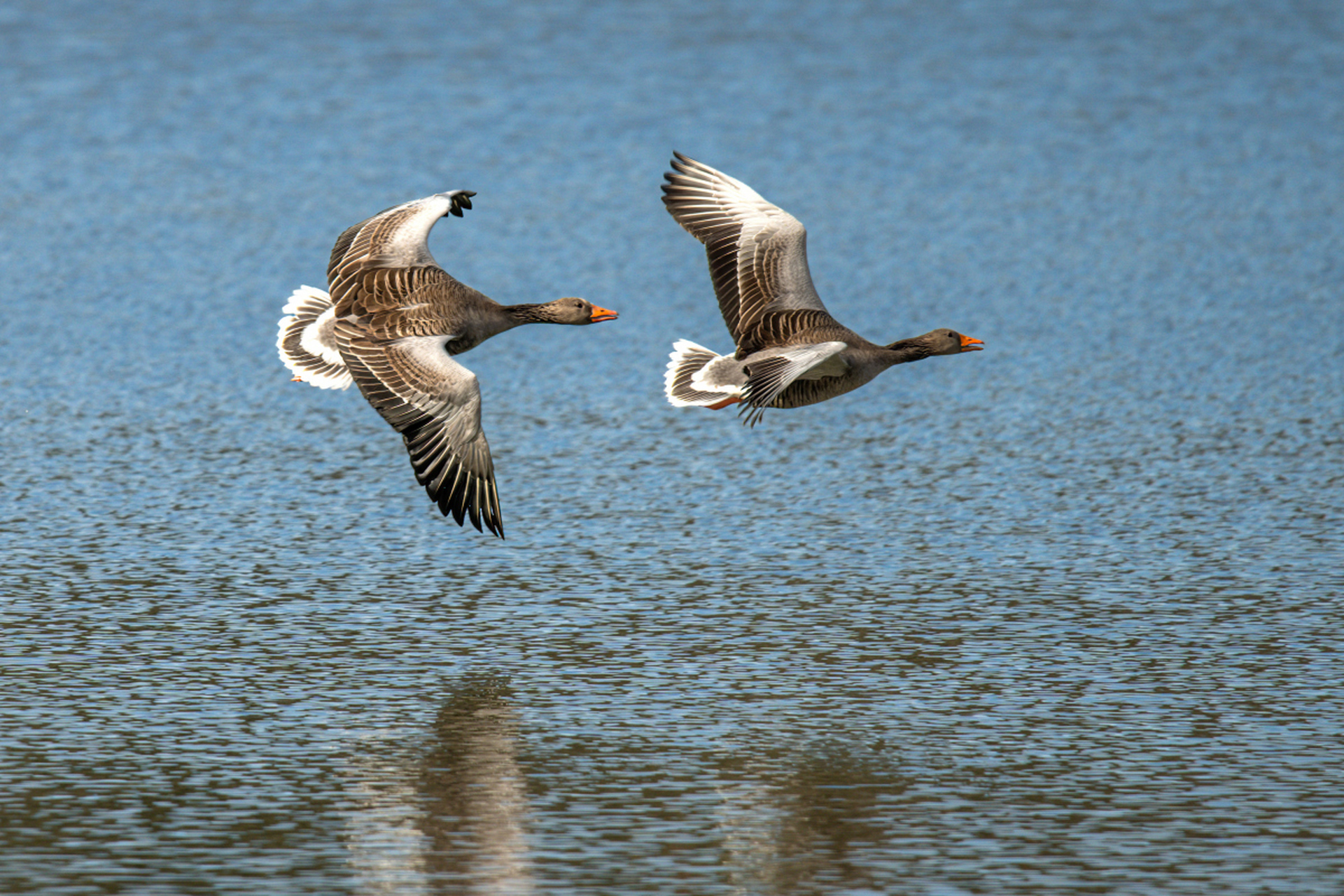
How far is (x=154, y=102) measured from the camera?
38.1 m

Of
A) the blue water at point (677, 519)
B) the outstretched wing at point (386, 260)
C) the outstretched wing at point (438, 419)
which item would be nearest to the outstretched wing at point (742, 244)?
the outstretched wing at point (386, 260)

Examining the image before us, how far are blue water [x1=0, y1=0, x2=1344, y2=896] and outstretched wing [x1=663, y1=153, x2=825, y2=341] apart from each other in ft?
7.33

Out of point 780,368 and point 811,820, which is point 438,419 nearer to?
point 780,368

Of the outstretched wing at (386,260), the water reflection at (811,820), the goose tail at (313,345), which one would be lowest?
the water reflection at (811,820)

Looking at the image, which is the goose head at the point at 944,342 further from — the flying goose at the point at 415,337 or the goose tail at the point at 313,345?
the goose tail at the point at 313,345

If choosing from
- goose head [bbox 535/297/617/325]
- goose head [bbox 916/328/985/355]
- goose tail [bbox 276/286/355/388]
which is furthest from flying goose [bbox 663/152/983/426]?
goose tail [bbox 276/286/355/388]

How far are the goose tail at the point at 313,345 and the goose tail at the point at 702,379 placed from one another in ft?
8.53

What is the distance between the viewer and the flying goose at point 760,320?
1541 centimetres

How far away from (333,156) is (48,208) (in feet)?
17.0

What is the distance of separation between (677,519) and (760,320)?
9.20 ft

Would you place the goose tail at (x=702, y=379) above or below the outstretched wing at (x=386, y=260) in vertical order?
below

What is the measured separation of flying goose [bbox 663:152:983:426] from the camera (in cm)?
1541

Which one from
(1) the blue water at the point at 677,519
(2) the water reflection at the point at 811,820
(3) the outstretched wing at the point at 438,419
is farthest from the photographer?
(3) the outstretched wing at the point at 438,419

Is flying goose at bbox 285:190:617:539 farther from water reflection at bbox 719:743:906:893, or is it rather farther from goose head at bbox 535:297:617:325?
water reflection at bbox 719:743:906:893
